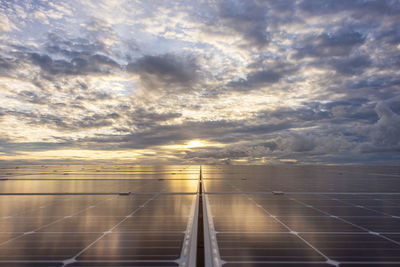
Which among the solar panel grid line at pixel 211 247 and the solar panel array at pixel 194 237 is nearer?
the solar panel grid line at pixel 211 247

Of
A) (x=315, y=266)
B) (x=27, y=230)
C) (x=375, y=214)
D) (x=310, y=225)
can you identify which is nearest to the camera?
(x=315, y=266)

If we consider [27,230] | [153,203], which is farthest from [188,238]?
[153,203]

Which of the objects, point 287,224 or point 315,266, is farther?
point 287,224

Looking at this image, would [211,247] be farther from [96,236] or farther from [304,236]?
[96,236]

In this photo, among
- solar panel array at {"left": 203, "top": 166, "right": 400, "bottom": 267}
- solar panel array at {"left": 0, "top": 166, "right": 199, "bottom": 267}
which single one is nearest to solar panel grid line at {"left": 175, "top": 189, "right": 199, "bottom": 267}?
solar panel array at {"left": 0, "top": 166, "right": 199, "bottom": 267}

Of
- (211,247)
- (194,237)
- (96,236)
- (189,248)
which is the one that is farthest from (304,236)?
(96,236)

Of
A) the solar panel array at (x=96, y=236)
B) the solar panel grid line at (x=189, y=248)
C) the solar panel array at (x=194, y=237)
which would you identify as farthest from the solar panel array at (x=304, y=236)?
the solar panel array at (x=96, y=236)

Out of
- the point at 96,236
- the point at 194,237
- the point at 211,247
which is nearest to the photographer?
the point at 211,247

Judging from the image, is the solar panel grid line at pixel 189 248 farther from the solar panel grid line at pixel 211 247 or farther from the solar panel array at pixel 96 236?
the solar panel grid line at pixel 211 247

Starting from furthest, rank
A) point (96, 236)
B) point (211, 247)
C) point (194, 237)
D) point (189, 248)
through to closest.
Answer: point (96, 236), point (194, 237), point (211, 247), point (189, 248)

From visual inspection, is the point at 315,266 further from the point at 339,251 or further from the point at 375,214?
the point at 375,214

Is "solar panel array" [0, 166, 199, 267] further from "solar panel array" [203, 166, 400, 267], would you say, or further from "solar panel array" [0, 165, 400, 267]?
"solar panel array" [203, 166, 400, 267]
